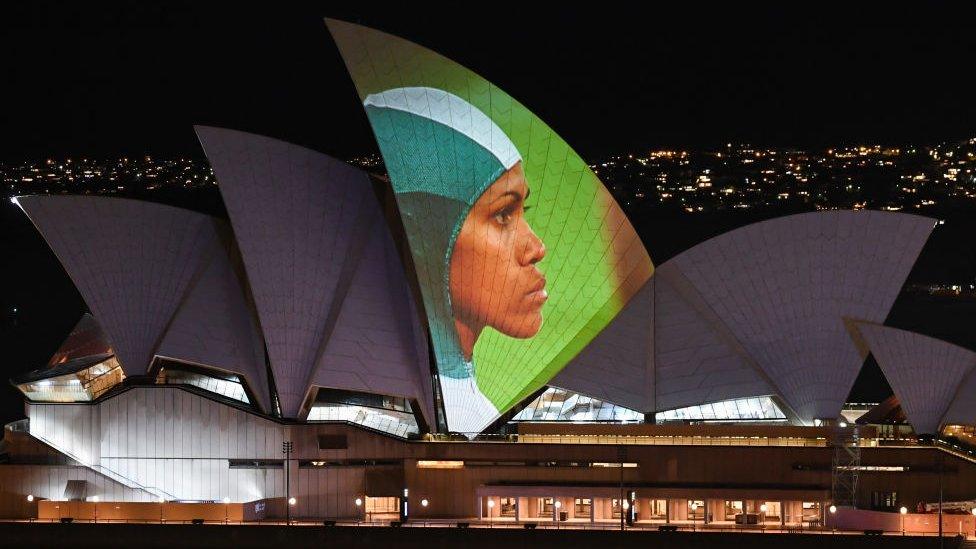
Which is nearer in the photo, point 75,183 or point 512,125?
point 512,125

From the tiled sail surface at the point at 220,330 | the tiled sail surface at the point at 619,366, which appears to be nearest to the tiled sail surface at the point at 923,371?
the tiled sail surface at the point at 619,366

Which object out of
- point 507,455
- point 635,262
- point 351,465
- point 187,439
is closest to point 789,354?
point 635,262

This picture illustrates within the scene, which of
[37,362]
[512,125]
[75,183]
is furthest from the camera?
[75,183]

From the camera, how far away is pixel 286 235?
1953 inches

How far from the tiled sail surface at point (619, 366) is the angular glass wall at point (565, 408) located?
0.54 meters

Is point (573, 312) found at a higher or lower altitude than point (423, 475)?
higher

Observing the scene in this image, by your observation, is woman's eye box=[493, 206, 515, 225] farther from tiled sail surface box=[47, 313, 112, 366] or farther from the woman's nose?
tiled sail surface box=[47, 313, 112, 366]

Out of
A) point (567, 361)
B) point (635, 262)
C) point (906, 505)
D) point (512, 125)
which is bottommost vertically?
point (906, 505)

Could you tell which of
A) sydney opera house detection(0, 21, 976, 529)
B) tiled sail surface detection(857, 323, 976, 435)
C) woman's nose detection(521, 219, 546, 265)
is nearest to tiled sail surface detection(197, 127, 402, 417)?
sydney opera house detection(0, 21, 976, 529)

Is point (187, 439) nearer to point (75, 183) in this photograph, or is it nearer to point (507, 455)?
point (507, 455)

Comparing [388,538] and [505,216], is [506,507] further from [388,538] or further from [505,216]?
[505,216]

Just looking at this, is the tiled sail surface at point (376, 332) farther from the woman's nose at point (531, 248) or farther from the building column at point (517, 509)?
the woman's nose at point (531, 248)

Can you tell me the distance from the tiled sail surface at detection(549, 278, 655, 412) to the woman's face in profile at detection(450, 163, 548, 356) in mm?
1870

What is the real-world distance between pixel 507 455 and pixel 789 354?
954 cm
